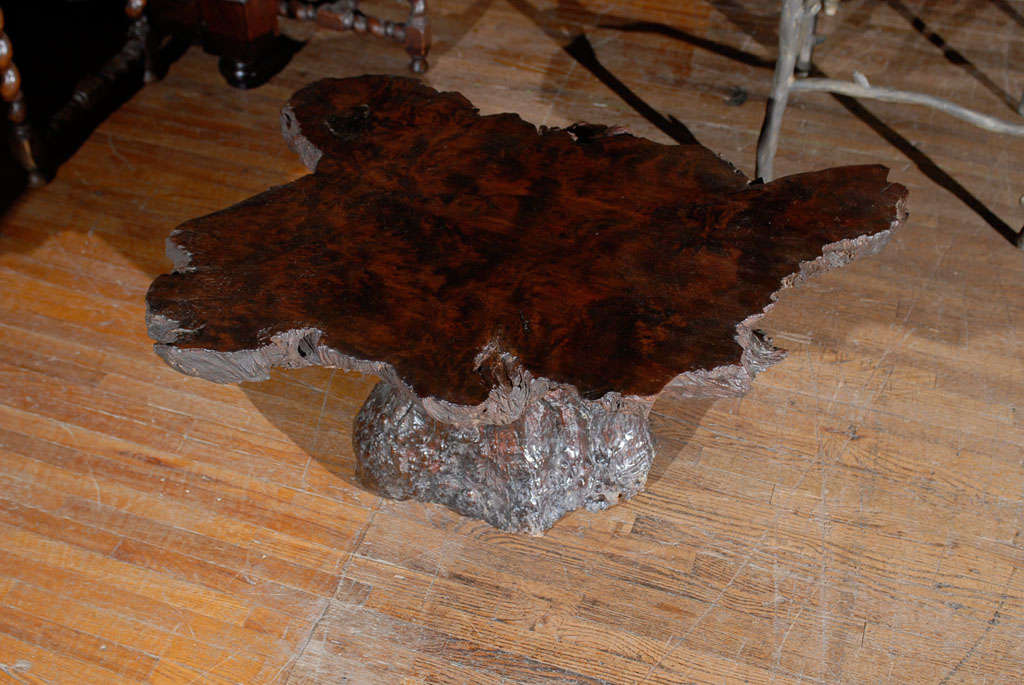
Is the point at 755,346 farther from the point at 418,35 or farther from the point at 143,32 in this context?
the point at 143,32

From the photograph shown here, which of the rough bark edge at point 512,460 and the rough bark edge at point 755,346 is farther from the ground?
the rough bark edge at point 755,346

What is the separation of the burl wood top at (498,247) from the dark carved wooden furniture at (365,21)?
1.18m

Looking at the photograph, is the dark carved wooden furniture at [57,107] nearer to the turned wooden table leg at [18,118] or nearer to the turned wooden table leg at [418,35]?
the turned wooden table leg at [18,118]

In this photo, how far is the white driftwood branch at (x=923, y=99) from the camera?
8.25ft

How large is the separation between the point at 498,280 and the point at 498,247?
93 mm

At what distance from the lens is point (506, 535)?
6.70 feet

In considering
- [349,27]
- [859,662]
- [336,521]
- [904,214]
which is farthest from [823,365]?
[349,27]

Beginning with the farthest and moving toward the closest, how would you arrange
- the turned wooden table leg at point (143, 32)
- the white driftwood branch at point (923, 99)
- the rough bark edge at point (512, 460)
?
the turned wooden table leg at point (143, 32), the white driftwood branch at point (923, 99), the rough bark edge at point (512, 460)

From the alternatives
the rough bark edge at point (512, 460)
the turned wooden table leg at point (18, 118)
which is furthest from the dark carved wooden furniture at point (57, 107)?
the rough bark edge at point (512, 460)

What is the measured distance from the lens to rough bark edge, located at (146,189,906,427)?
60.0 inches

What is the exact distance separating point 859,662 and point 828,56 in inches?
88.3

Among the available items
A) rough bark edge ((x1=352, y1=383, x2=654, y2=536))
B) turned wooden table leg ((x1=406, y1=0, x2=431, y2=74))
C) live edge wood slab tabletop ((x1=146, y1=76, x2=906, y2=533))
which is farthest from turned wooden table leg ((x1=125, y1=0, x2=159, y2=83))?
rough bark edge ((x1=352, y1=383, x2=654, y2=536))

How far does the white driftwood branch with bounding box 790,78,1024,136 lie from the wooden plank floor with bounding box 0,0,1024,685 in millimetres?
320

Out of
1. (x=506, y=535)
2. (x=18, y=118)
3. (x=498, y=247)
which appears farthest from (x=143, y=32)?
(x=506, y=535)
